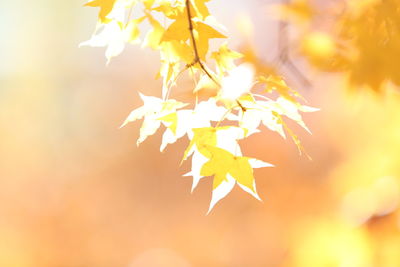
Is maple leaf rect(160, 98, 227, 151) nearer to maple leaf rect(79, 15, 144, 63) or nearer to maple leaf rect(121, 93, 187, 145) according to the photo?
maple leaf rect(121, 93, 187, 145)

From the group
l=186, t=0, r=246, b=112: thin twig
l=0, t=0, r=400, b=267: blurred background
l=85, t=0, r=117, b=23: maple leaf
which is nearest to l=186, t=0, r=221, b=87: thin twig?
l=186, t=0, r=246, b=112: thin twig

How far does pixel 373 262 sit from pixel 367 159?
723 millimetres

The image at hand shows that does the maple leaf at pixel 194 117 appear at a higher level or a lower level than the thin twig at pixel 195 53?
lower

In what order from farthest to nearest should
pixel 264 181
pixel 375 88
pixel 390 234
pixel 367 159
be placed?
pixel 264 181 < pixel 367 159 < pixel 390 234 < pixel 375 88

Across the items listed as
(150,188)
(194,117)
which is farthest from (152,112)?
(150,188)

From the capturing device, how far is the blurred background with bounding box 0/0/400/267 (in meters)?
2.95

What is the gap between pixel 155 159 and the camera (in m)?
4.09

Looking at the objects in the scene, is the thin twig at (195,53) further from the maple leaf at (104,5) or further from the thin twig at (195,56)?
the maple leaf at (104,5)

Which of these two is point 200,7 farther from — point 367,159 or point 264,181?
point 264,181

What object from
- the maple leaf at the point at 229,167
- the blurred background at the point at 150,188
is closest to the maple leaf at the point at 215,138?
the maple leaf at the point at 229,167

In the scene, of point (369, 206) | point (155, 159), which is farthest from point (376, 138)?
point (155, 159)

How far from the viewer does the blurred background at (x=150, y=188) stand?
2.95 metres

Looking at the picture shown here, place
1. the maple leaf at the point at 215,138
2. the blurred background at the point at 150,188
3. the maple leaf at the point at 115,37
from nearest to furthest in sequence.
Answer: the maple leaf at the point at 215,138 < the maple leaf at the point at 115,37 < the blurred background at the point at 150,188

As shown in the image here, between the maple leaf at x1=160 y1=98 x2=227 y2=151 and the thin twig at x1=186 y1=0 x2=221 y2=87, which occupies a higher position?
the thin twig at x1=186 y1=0 x2=221 y2=87
